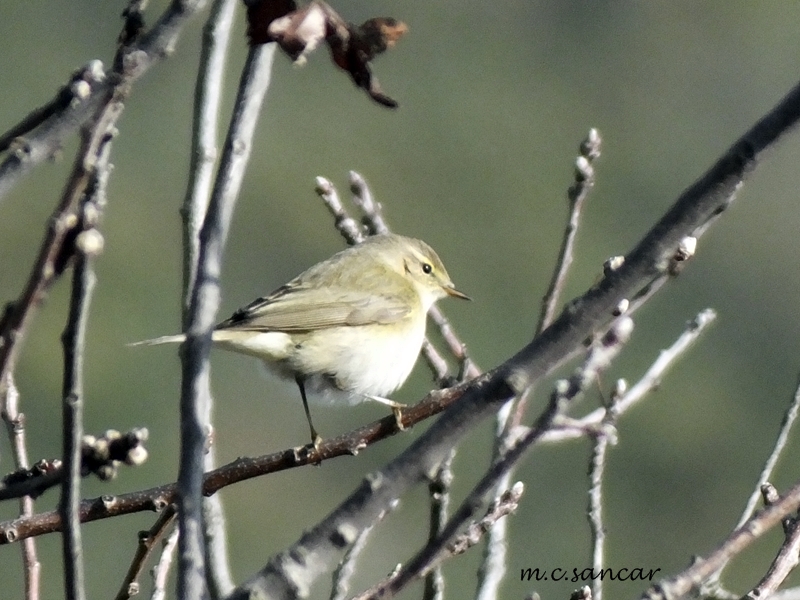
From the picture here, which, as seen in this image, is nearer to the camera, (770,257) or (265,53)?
(265,53)

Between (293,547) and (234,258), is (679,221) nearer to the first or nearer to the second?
(293,547)

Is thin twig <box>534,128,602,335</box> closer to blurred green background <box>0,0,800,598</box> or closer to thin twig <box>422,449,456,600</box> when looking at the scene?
thin twig <box>422,449,456,600</box>

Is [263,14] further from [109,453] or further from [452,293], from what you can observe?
[452,293]

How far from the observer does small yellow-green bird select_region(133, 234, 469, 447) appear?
14.6 ft

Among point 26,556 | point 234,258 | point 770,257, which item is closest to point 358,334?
point 26,556

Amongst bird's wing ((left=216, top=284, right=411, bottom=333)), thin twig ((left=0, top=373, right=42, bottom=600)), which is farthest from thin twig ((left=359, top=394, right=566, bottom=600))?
bird's wing ((left=216, top=284, right=411, bottom=333))

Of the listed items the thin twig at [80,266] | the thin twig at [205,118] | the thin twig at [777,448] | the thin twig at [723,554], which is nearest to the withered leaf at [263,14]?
the thin twig at [80,266]

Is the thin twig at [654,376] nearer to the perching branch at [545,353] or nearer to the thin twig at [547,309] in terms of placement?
the thin twig at [547,309]

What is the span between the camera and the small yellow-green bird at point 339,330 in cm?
445

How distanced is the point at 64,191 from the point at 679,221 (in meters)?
0.65

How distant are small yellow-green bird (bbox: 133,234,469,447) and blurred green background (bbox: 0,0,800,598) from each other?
26.3 ft

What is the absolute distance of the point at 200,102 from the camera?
2.25 meters

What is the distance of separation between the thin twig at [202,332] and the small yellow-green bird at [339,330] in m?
2.52

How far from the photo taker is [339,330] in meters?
4.70
